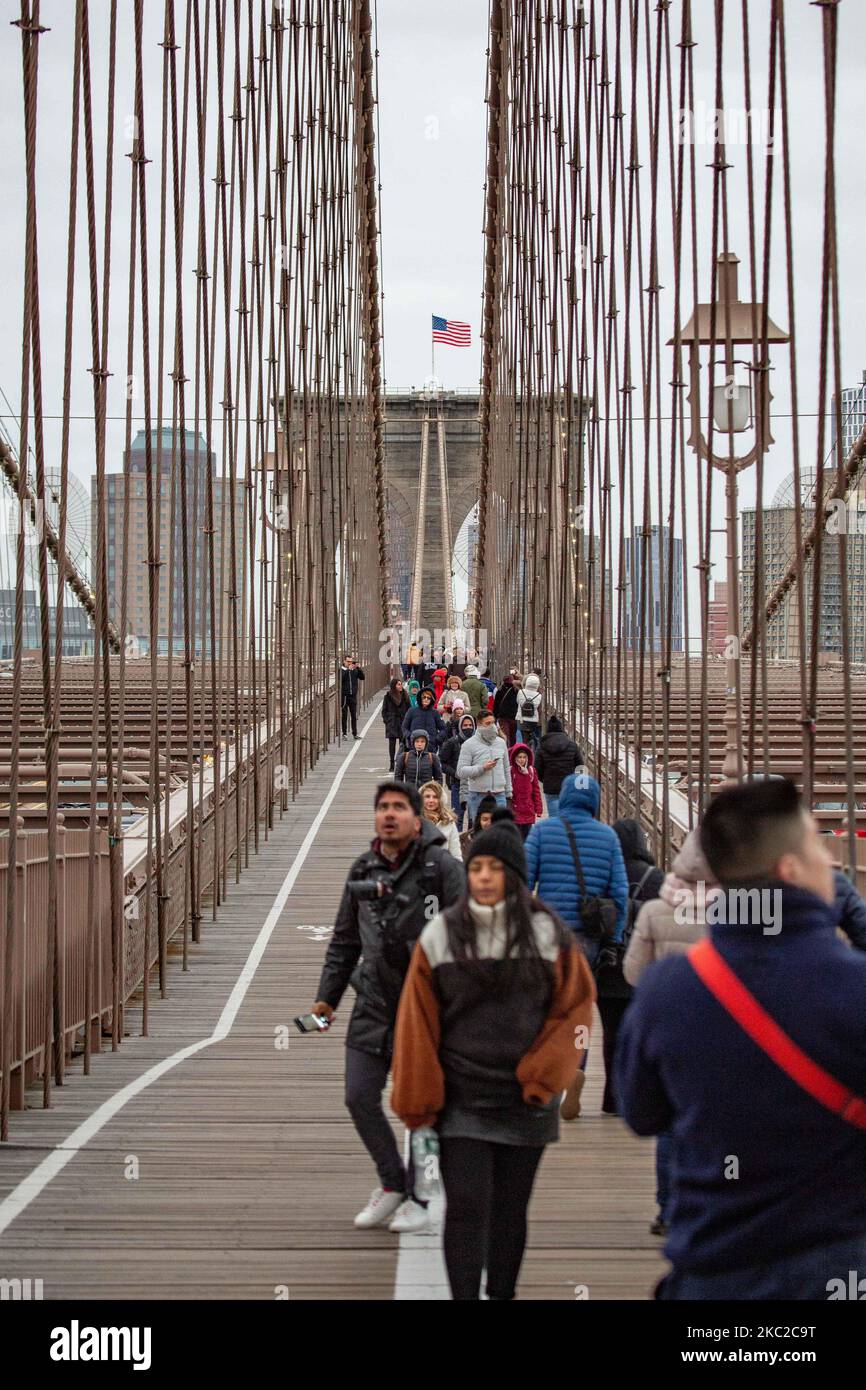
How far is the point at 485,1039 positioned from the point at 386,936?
1.13m

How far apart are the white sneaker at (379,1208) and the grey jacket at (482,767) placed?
5703 mm

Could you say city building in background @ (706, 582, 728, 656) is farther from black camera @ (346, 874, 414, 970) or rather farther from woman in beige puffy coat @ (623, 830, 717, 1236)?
woman in beige puffy coat @ (623, 830, 717, 1236)

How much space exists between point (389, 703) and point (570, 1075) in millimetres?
13407

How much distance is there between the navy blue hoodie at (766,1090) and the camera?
7.50 ft

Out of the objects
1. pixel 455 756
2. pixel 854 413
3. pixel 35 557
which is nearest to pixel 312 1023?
pixel 455 756

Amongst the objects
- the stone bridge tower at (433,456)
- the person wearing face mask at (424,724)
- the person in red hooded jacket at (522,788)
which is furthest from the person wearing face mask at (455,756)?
the stone bridge tower at (433,456)

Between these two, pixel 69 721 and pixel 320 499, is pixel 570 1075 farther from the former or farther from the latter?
pixel 320 499

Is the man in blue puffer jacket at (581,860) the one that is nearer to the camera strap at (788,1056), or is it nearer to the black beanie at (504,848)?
the black beanie at (504,848)

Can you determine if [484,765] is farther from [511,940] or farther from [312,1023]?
[511,940]

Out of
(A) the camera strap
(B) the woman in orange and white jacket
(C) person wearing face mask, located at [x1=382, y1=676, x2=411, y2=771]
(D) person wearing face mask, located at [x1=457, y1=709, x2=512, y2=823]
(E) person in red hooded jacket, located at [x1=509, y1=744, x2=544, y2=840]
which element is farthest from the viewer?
(C) person wearing face mask, located at [x1=382, y1=676, x2=411, y2=771]

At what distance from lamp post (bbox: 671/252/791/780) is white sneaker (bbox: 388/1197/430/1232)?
302cm

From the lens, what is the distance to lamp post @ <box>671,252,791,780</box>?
7.53 m

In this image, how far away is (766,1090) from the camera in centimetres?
231

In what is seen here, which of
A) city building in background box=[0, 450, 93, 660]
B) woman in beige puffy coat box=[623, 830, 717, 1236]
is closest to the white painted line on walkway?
woman in beige puffy coat box=[623, 830, 717, 1236]
